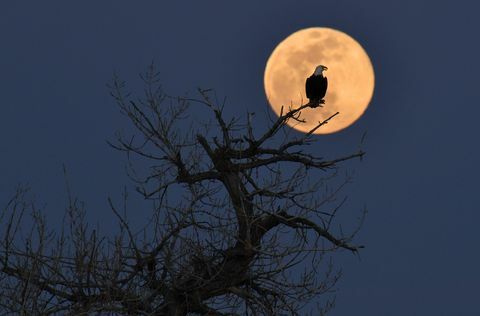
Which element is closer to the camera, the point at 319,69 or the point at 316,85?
the point at 316,85

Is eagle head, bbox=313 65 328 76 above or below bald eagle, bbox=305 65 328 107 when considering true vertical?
above

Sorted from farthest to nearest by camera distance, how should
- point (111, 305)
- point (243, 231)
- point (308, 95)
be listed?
point (308, 95), point (243, 231), point (111, 305)

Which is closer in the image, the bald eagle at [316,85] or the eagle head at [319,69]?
the bald eagle at [316,85]

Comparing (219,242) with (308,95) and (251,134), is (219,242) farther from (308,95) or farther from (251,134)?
(308,95)

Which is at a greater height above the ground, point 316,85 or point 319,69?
point 319,69

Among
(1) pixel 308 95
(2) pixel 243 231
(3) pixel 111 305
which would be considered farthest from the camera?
(1) pixel 308 95

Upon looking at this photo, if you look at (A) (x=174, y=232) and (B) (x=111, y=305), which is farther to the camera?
(A) (x=174, y=232)

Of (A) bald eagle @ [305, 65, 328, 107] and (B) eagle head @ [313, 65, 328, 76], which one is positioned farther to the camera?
(B) eagle head @ [313, 65, 328, 76]

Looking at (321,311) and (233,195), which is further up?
(233,195)

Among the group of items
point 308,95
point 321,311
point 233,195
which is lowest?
point 321,311

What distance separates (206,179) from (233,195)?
0.67 m

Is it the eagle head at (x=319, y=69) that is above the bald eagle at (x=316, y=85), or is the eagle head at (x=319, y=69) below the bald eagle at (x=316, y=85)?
above

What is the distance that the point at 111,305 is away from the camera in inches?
462

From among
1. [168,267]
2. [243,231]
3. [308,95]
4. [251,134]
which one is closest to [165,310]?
[168,267]
